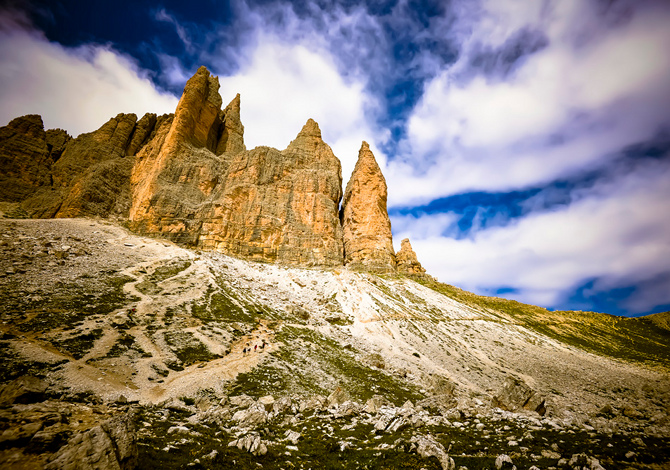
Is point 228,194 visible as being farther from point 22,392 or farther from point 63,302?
point 22,392

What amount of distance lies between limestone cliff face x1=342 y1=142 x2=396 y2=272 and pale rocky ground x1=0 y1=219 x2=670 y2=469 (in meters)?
25.3

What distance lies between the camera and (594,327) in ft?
378

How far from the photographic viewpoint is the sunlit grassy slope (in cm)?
9111

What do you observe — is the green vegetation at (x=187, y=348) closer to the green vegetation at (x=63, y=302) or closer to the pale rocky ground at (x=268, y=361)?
the pale rocky ground at (x=268, y=361)

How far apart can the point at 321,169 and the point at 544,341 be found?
104 m

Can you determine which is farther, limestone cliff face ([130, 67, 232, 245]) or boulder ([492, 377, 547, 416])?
limestone cliff face ([130, 67, 232, 245])

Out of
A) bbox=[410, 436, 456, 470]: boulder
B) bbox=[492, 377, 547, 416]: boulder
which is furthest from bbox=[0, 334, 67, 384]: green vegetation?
bbox=[492, 377, 547, 416]: boulder

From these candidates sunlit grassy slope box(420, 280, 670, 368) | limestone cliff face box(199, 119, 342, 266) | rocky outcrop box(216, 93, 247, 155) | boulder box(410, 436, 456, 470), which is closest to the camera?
boulder box(410, 436, 456, 470)

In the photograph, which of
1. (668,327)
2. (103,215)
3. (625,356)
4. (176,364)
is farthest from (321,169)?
(668,327)

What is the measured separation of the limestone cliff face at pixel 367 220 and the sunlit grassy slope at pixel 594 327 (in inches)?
846

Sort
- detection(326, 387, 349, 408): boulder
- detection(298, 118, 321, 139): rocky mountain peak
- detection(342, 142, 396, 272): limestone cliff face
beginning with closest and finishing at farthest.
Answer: detection(326, 387, 349, 408): boulder, detection(342, 142, 396, 272): limestone cliff face, detection(298, 118, 321, 139): rocky mountain peak

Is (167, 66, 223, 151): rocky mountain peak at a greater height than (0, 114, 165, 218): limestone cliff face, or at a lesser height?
greater

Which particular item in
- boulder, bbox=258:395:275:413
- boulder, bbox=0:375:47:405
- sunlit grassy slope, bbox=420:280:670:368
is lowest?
boulder, bbox=258:395:275:413

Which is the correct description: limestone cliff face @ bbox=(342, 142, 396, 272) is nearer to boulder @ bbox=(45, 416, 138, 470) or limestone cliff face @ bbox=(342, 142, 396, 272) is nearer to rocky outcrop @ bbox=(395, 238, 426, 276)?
rocky outcrop @ bbox=(395, 238, 426, 276)
